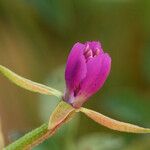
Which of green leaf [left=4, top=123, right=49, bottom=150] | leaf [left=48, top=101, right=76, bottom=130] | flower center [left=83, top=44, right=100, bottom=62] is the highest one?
flower center [left=83, top=44, right=100, bottom=62]

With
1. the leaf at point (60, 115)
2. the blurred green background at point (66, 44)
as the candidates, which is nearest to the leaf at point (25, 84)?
the leaf at point (60, 115)

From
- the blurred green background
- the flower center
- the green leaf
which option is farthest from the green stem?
the blurred green background

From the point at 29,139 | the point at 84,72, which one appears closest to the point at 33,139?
the point at 29,139

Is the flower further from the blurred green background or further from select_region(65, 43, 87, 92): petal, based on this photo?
the blurred green background

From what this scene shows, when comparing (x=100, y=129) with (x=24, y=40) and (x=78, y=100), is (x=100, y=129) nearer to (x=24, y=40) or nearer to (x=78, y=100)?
(x=24, y=40)

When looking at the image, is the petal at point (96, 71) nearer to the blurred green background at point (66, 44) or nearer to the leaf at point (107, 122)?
the leaf at point (107, 122)

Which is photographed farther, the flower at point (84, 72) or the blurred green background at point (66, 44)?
the blurred green background at point (66, 44)
